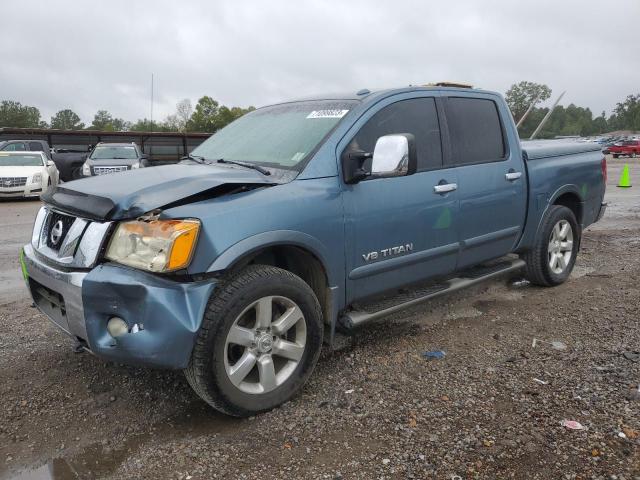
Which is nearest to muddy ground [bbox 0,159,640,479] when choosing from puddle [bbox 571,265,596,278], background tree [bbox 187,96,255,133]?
puddle [bbox 571,265,596,278]

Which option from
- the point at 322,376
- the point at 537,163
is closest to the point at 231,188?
the point at 322,376

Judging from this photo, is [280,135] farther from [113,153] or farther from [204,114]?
[204,114]

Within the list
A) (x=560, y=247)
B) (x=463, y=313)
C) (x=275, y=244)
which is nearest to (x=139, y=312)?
(x=275, y=244)

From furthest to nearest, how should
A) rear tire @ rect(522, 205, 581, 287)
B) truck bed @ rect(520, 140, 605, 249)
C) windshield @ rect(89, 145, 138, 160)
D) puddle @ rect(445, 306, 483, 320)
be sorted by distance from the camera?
1. windshield @ rect(89, 145, 138, 160)
2. rear tire @ rect(522, 205, 581, 287)
3. truck bed @ rect(520, 140, 605, 249)
4. puddle @ rect(445, 306, 483, 320)

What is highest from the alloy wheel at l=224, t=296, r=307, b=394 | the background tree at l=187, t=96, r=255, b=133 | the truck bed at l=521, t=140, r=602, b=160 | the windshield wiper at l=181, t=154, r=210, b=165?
the background tree at l=187, t=96, r=255, b=133

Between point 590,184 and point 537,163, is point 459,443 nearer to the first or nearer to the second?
point 537,163

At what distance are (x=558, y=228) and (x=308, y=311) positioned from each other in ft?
10.3

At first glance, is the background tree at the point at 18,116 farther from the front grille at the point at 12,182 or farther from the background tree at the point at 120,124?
the front grille at the point at 12,182

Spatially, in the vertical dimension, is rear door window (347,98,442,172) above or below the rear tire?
above

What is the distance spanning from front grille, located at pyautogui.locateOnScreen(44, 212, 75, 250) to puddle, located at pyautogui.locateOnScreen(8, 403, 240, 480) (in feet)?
3.53

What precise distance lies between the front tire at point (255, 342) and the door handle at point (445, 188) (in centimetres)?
124

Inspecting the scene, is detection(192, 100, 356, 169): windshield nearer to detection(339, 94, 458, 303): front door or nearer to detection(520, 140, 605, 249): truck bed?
detection(339, 94, 458, 303): front door

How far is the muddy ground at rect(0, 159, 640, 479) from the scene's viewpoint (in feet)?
7.84

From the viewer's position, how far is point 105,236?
2.61 meters
